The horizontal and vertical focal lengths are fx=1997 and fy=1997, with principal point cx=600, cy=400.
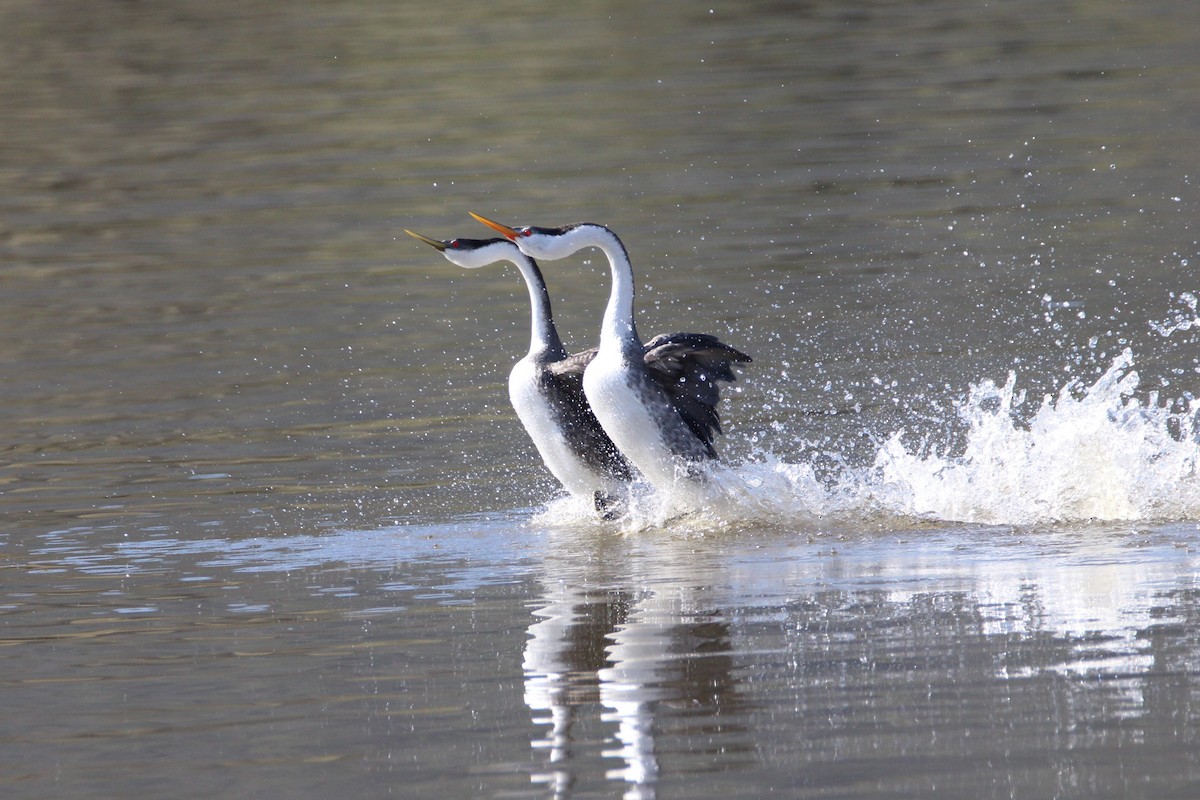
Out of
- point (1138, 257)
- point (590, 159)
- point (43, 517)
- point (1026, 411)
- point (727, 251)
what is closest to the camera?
point (43, 517)

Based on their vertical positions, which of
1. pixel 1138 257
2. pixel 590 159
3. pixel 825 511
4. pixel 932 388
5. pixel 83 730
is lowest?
pixel 83 730

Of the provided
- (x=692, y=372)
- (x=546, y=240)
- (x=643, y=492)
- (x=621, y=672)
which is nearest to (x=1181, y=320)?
(x=692, y=372)

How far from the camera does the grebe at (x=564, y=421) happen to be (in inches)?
413

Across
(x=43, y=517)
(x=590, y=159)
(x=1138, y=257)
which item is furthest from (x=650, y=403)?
(x=590, y=159)

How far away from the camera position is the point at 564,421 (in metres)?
10.5

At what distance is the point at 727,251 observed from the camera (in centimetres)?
1712

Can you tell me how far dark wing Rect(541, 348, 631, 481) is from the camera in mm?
10539

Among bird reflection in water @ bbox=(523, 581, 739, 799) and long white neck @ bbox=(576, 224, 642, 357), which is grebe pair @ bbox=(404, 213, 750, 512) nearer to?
long white neck @ bbox=(576, 224, 642, 357)

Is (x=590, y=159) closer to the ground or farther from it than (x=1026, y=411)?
farther from it

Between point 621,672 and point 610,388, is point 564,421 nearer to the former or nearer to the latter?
point 610,388

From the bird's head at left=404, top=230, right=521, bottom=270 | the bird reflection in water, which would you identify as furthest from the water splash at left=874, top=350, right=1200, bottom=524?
the bird's head at left=404, top=230, right=521, bottom=270

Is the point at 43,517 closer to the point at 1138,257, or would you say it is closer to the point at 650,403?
the point at 650,403

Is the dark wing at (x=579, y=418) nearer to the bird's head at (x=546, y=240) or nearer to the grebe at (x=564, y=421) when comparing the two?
the grebe at (x=564, y=421)

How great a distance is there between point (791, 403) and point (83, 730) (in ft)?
20.6
